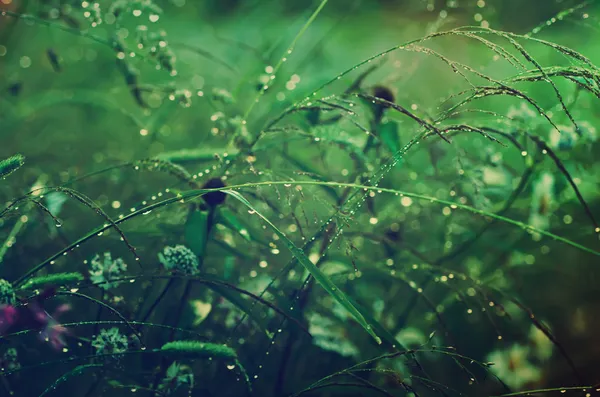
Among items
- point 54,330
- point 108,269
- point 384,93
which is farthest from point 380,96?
point 54,330

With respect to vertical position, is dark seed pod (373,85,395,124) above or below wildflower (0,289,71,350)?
above

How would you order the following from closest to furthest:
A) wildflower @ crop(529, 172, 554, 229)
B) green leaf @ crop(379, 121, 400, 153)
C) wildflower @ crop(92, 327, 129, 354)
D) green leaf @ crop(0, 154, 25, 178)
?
Result: 1. green leaf @ crop(0, 154, 25, 178)
2. wildflower @ crop(92, 327, 129, 354)
3. green leaf @ crop(379, 121, 400, 153)
4. wildflower @ crop(529, 172, 554, 229)

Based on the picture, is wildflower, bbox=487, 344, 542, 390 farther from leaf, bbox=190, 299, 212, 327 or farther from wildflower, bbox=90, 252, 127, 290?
wildflower, bbox=90, 252, 127, 290

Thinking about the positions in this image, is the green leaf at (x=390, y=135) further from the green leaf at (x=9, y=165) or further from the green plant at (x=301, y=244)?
the green leaf at (x=9, y=165)

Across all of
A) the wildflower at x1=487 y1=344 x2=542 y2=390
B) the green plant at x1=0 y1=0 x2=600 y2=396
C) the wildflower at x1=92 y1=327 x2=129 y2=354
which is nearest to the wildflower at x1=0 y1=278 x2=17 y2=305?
the green plant at x1=0 y1=0 x2=600 y2=396

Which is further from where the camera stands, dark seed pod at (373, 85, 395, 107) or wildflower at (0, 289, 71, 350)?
dark seed pod at (373, 85, 395, 107)

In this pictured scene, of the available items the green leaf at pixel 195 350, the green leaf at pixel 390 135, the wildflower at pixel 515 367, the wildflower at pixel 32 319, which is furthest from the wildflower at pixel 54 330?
the wildflower at pixel 515 367

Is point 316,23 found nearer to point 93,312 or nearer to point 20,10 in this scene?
point 20,10

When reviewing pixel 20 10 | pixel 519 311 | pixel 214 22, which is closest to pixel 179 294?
pixel 519 311
